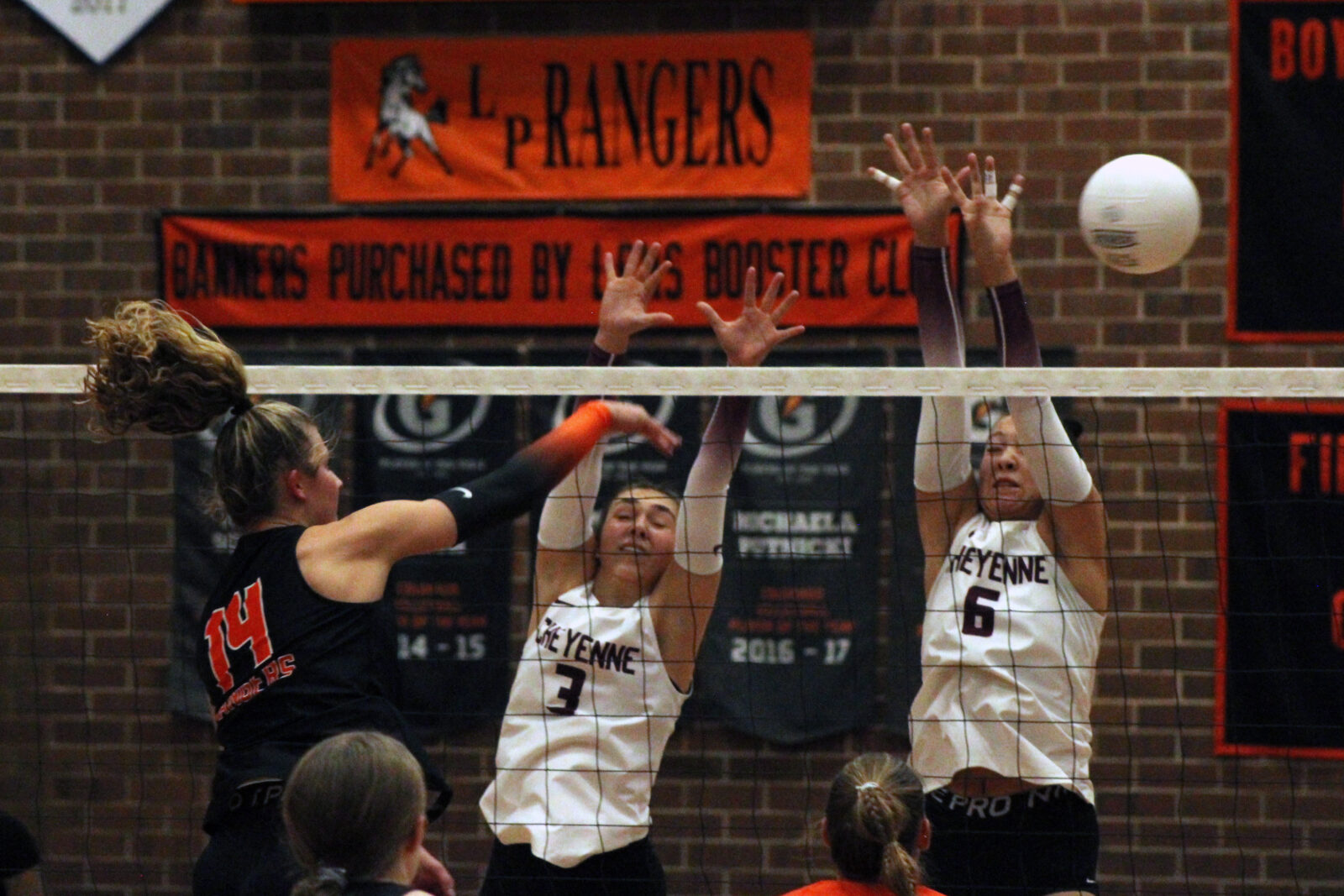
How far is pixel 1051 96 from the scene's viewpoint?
19.4ft

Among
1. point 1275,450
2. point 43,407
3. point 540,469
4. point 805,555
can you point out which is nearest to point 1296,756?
point 1275,450

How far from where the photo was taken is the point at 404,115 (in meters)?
6.14

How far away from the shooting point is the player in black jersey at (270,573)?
2920 millimetres

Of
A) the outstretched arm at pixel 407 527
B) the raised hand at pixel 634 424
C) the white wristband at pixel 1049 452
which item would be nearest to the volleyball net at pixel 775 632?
the white wristband at pixel 1049 452

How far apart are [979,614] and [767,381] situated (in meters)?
0.78

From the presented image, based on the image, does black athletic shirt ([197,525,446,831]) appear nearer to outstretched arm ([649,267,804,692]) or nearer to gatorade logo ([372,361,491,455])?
outstretched arm ([649,267,804,692])

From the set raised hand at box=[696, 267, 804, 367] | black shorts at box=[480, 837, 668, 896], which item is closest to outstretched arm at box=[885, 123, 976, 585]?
raised hand at box=[696, 267, 804, 367]

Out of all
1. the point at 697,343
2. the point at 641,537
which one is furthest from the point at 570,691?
the point at 697,343

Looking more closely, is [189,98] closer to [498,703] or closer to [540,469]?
[498,703]

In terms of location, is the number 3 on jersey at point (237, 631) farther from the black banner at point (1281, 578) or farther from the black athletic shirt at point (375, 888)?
the black banner at point (1281, 578)

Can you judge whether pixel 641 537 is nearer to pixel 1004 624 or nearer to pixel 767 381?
pixel 767 381

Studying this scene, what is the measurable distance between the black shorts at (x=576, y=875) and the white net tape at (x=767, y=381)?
1.15 meters

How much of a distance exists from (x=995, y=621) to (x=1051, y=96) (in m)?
2.74

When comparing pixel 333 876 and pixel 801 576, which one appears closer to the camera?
pixel 333 876
